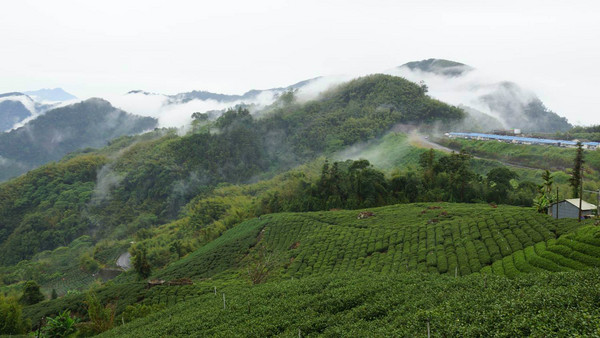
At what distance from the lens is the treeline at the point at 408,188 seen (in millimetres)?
60750

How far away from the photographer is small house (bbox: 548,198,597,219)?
121ft

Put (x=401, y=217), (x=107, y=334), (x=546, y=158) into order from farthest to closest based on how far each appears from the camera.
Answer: (x=546, y=158) → (x=401, y=217) → (x=107, y=334)

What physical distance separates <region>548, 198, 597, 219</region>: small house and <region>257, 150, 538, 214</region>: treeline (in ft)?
63.6

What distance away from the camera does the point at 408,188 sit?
66.8m

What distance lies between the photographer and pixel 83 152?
174m

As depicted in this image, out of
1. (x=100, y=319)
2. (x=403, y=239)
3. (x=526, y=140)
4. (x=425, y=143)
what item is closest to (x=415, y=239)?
(x=403, y=239)

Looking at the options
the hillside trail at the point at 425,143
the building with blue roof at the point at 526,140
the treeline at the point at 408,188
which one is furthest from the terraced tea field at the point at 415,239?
the building with blue roof at the point at 526,140

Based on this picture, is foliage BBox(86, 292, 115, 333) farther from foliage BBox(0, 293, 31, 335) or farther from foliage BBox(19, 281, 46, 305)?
foliage BBox(19, 281, 46, 305)

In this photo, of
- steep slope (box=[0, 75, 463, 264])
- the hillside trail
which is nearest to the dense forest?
steep slope (box=[0, 75, 463, 264])

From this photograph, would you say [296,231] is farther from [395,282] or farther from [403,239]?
[395,282]

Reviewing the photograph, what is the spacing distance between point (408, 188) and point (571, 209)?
99.5ft

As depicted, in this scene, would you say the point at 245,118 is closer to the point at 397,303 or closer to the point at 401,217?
the point at 401,217

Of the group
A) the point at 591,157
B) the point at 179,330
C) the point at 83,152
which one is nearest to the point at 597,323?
the point at 179,330

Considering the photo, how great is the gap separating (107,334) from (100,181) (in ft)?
397
